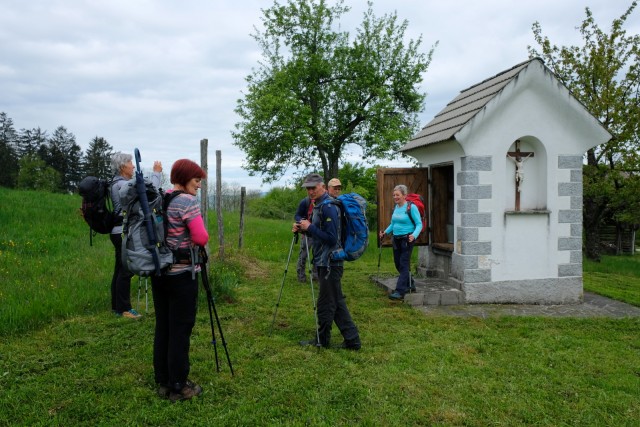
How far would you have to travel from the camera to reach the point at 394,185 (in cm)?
921

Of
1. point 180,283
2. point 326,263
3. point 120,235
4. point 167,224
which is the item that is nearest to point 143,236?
point 167,224

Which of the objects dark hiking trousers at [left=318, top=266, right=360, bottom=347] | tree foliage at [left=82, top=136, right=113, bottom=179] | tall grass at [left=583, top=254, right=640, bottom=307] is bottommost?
tall grass at [left=583, top=254, right=640, bottom=307]

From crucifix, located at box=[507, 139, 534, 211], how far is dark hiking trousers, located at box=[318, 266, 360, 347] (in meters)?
4.31

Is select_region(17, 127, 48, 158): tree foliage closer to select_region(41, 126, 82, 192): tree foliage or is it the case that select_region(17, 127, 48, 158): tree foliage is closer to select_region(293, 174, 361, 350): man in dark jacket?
select_region(41, 126, 82, 192): tree foliage

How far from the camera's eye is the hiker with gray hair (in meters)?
5.81

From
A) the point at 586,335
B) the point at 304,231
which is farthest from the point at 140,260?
the point at 586,335

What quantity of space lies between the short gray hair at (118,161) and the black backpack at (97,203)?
0.21 metres

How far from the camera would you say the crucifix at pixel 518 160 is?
8219 mm

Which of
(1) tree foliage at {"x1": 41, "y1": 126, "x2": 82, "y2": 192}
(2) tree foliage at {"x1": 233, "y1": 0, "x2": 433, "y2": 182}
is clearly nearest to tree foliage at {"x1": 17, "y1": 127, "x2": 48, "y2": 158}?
(1) tree foliage at {"x1": 41, "y1": 126, "x2": 82, "y2": 192}

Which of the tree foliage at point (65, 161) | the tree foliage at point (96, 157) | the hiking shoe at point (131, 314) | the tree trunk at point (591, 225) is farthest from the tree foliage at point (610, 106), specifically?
the tree foliage at point (65, 161)

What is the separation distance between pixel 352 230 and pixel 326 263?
1.55ft

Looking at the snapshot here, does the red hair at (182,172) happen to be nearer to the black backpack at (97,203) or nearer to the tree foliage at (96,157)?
the black backpack at (97,203)

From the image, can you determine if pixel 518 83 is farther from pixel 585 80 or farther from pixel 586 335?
pixel 585 80

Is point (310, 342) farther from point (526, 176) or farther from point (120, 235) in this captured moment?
point (526, 176)
